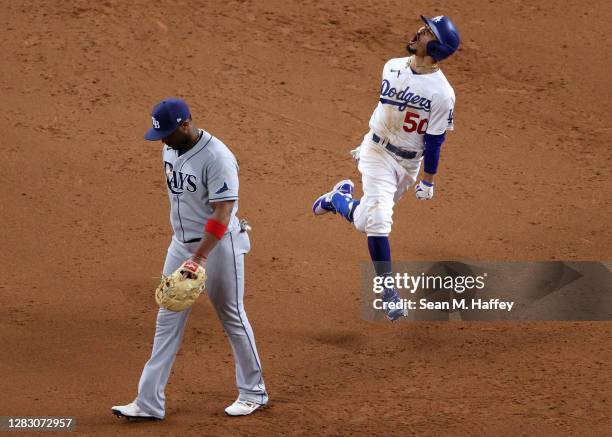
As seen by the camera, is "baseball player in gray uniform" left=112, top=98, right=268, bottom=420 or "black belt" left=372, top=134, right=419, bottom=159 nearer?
"baseball player in gray uniform" left=112, top=98, right=268, bottom=420

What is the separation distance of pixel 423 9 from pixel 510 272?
20.7ft

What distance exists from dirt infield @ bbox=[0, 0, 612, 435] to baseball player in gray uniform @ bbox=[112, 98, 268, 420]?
0.26 meters

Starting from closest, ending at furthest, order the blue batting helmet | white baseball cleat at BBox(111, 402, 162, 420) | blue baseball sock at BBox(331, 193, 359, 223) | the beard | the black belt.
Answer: the beard, white baseball cleat at BBox(111, 402, 162, 420), the blue batting helmet, the black belt, blue baseball sock at BBox(331, 193, 359, 223)

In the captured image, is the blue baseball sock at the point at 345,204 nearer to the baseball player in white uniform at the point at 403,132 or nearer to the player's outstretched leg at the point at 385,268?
the baseball player in white uniform at the point at 403,132

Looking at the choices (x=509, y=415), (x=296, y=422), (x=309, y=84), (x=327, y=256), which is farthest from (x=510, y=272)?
(x=309, y=84)

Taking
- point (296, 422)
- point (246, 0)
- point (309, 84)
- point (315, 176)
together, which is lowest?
point (296, 422)

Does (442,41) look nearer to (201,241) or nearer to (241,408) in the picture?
(201,241)

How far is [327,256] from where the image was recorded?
9.98 metres

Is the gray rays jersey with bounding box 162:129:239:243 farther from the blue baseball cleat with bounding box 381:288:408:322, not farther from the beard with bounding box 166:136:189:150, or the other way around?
the blue baseball cleat with bounding box 381:288:408:322

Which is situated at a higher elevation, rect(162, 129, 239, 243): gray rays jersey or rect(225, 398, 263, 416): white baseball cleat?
rect(162, 129, 239, 243): gray rays jersey

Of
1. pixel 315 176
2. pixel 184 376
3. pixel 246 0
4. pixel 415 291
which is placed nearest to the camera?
pixel 184 376

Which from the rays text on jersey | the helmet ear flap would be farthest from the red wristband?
the helmet ear flap

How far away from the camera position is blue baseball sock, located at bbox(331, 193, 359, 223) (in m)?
9.05

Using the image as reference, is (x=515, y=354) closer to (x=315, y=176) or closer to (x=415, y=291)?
(x=415, y=291)
